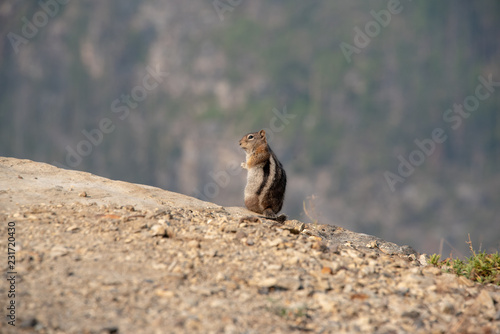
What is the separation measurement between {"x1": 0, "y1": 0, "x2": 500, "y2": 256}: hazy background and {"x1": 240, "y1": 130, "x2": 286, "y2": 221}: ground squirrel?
149 metres

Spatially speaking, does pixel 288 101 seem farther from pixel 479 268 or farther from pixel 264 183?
pixel 479 268

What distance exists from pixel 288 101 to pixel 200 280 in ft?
608

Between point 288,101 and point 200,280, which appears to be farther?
point 288,101

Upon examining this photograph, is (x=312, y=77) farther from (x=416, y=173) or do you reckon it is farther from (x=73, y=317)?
(x=73, y=317)

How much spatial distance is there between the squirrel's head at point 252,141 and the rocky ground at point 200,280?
15.1ft

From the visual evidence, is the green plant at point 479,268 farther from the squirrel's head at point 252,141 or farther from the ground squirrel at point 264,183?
the squirrel's head at point 252,141

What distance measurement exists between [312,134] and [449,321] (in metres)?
178

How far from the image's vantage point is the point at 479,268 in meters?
8.29

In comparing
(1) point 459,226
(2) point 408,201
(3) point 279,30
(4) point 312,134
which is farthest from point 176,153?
(1) point 459,226

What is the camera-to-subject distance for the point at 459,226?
158 metres

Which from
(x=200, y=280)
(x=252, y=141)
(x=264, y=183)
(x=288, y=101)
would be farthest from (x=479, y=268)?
(x=288, y=101)

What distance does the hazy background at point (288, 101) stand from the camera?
560 feet

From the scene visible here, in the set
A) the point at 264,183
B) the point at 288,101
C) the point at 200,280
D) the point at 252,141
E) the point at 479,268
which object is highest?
the point at 288,101

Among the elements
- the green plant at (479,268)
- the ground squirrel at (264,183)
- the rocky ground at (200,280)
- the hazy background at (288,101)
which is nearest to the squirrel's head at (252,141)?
the ground squirrel at (264,183)
